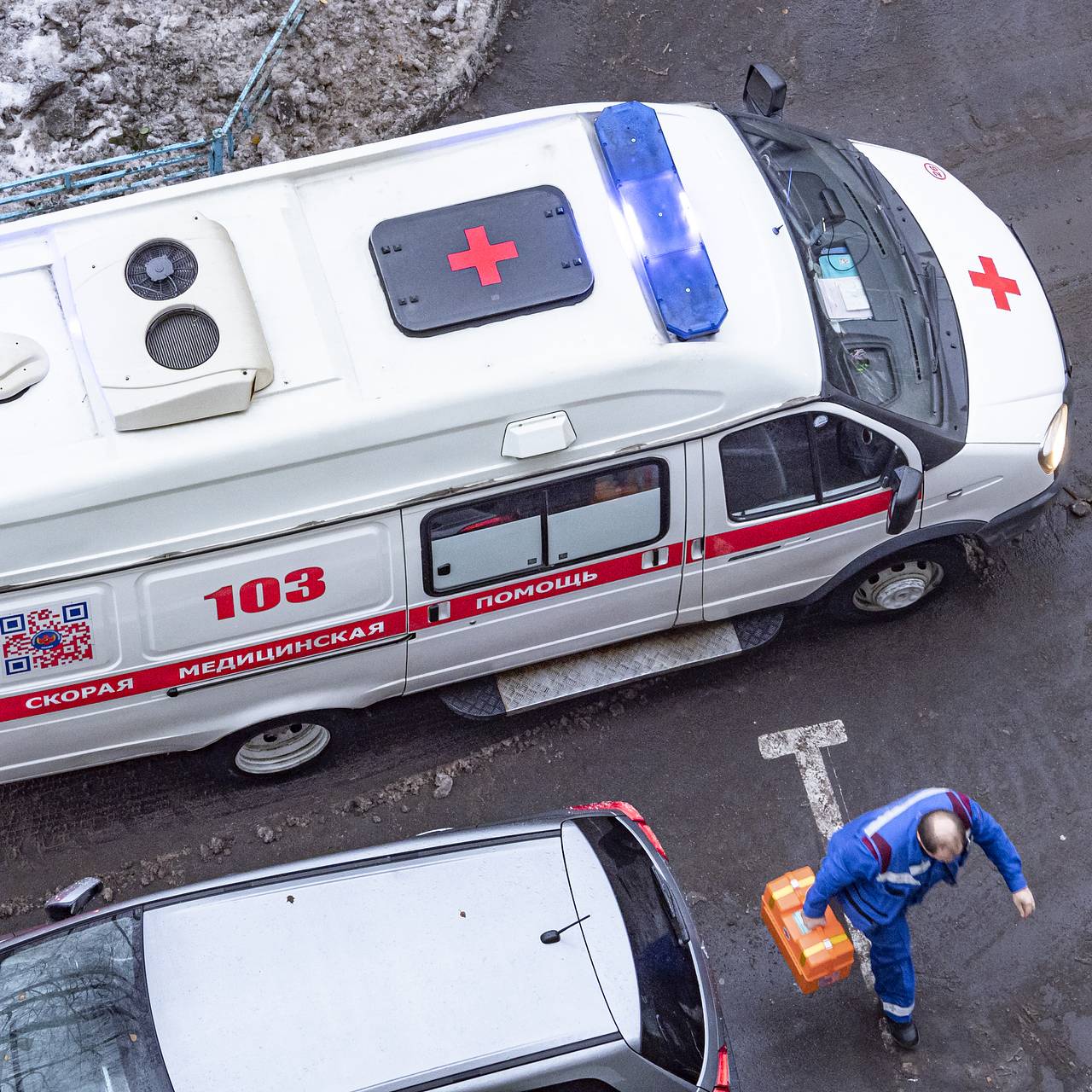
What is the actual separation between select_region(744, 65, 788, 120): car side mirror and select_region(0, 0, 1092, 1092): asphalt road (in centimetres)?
247

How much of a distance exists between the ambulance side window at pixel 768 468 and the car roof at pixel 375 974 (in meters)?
1.72

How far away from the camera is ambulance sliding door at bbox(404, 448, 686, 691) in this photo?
545 cm

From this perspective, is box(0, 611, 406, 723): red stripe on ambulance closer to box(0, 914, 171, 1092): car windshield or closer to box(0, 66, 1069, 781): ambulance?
box(0, 66, 1069, 781): ambulance

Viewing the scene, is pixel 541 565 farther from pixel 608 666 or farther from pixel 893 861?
pixel 893 861

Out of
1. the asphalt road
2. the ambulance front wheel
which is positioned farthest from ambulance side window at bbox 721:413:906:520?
the ambulance front wheel

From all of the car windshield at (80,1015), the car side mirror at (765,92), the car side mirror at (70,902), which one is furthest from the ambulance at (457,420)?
the car windshield at (80,1015)

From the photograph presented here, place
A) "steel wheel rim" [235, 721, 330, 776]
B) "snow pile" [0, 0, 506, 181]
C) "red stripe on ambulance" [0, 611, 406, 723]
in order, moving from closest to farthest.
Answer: "red stripe on ambulance" [0, 611, 406, 723]
"steel wheel rim" [235, 721, 330, 776]
"snow pile" [0, 0, 506, 181]

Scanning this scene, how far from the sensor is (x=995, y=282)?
21.0ft

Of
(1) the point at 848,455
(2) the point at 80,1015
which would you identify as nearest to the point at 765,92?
(1) the point at 848,455

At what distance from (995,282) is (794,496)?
160 centimetres

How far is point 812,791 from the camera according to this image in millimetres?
6543

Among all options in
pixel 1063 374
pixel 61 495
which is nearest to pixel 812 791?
pixel 1063 374

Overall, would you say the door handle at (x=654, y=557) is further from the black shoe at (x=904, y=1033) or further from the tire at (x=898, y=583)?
the black shoe at (x=904, y=1033)

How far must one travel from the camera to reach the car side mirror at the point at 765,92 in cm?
655
